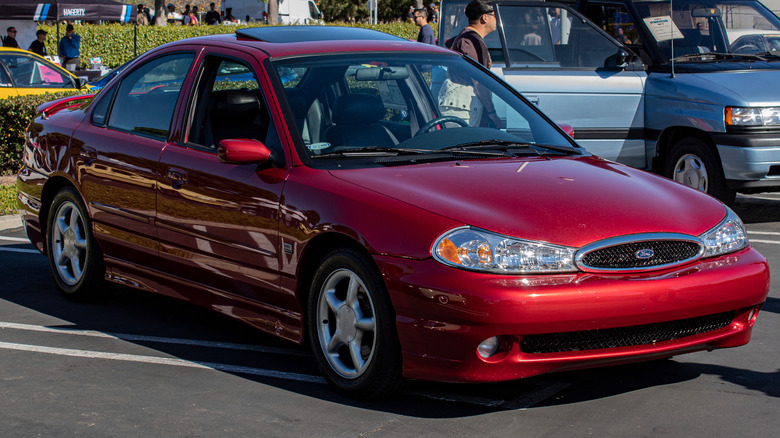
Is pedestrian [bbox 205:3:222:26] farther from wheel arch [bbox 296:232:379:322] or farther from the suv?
wheel arch [bbox 296:232:379:322]

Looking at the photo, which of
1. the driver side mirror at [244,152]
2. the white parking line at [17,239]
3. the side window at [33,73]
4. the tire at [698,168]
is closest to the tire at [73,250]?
the driver side mirror at [244,152]

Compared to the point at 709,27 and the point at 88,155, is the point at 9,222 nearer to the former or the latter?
the point at 88,155

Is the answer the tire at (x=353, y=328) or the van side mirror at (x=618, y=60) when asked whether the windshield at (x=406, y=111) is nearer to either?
the tire at (x=353, y=328)

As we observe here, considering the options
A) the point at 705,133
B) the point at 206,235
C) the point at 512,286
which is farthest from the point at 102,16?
the point at 512,286

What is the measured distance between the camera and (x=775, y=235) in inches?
353

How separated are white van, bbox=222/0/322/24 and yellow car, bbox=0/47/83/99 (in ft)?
115

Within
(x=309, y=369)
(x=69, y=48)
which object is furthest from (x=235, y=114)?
(x=69, y=48)

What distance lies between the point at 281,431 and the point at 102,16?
24507mm

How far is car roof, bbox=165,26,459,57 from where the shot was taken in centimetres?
569

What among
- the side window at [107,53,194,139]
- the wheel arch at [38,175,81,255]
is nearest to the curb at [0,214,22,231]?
the wheel arch at [38,175,81,255]

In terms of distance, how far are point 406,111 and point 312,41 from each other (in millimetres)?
640

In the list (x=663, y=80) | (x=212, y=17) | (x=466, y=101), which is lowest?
(x=212, y=17)

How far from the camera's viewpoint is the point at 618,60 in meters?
9.76

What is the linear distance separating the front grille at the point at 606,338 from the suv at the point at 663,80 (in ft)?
16.4
